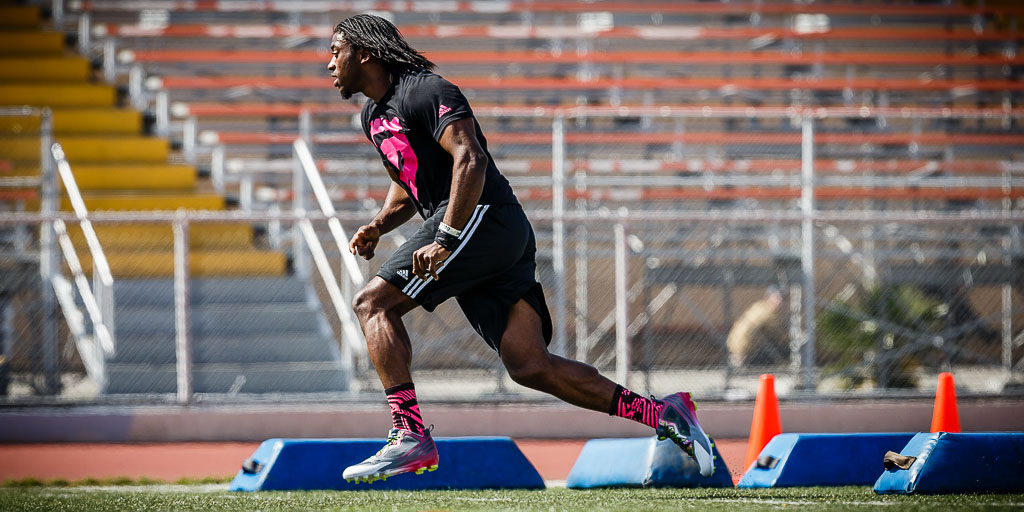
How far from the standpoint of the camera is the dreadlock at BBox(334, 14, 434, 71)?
4238mm

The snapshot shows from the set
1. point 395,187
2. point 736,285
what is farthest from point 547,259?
point 395,187

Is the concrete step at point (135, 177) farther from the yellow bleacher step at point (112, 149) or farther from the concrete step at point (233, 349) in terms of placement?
the concrete step at point (233, 349)

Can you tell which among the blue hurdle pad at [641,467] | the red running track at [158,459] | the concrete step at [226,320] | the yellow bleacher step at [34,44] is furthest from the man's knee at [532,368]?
the yellow bleacher step at [34,44]

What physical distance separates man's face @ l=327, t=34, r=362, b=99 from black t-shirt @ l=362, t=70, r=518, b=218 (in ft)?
0.39

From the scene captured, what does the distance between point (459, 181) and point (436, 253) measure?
0.26 meters

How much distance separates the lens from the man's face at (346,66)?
4.25 m

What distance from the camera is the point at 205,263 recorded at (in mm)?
10352

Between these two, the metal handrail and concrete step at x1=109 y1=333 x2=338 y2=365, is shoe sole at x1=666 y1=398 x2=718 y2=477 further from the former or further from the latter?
concrete step at x1=109 y1=333 x2=338 y2=365

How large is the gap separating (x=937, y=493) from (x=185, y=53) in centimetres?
1156

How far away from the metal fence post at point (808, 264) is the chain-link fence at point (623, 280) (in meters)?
0.02

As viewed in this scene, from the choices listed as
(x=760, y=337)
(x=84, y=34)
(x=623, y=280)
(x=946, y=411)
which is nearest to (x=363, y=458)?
(x=946, y=411)

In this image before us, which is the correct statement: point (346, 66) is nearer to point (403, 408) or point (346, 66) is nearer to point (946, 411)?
point (403, 408)

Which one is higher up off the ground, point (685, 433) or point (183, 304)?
point (685, 433)

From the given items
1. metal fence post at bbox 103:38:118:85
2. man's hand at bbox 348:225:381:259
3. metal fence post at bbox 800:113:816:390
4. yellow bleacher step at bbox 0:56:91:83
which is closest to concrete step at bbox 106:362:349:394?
metal fence post at bbox 800:113:816:390
